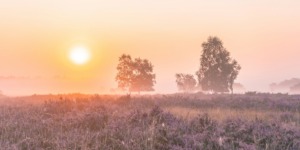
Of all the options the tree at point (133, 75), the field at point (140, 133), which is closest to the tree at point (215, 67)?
the tree at point (133, 75)

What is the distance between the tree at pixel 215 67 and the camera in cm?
5272

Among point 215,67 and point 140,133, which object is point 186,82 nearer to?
point 215,67

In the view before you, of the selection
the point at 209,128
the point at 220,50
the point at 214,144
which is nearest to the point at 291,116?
the point at 209,128

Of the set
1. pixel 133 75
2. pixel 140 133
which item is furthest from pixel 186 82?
pixel 140 133

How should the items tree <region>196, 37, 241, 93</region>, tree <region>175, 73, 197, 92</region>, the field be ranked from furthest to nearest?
tree <region>175, 73, 197, 92</region>, tree <region>196, 37, 241, 93</region>, the field

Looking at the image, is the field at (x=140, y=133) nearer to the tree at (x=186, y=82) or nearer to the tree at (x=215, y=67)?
the tree at (x=215, y=67)

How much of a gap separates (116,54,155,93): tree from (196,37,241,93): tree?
58.1ft

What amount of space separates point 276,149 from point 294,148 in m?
0.32

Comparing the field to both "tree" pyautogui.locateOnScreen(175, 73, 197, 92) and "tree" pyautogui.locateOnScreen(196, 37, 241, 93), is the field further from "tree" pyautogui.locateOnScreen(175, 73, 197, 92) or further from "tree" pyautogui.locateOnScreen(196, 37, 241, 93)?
"tree" pyautogui.locateOnScreen(175, 73, 197, 92)

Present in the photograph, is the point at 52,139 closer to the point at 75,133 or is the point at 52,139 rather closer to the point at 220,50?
the point at 75,133

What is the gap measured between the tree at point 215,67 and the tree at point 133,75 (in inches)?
697

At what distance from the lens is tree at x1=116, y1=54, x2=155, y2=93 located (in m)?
67.3

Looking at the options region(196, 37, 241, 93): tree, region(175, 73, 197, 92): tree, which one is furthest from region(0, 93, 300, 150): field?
region(175, 73, 197, 92): tree

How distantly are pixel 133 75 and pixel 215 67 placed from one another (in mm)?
20387
